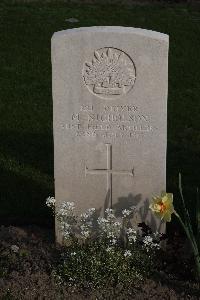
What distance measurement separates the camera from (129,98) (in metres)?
5.11

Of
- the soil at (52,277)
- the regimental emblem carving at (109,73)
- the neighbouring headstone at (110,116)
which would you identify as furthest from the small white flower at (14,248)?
the regimental emblem carving at (109,73)

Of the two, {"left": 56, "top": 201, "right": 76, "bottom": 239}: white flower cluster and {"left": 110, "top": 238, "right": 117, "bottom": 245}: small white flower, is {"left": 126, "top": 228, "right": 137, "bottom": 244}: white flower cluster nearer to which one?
{"left": 110, "top": 238, "right": 117, "bottom": 245}: small white flower

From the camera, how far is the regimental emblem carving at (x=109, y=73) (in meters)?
5.00

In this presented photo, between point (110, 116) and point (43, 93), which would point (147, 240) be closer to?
point (110, 116)

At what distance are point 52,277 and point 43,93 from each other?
18.1 ft

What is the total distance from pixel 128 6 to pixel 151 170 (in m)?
11.5

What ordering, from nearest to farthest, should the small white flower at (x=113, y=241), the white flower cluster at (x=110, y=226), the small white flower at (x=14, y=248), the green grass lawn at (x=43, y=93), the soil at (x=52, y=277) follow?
the soil at (x=52, y=277), the small white flower at (x=113, y=241), the white flower cluster at (x=110, y=226), the small white flower at (x=14, y=248), the green grass lawn at (x=43, y=93)

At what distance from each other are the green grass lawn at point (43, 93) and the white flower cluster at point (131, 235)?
3.75 feet

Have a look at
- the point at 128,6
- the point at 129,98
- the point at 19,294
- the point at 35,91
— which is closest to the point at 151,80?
the point at 129,98

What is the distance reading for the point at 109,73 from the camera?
5.07 meters

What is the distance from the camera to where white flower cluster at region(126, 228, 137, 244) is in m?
4.98

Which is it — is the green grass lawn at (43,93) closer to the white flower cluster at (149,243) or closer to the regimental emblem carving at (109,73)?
the white flower cluster at (149,243)

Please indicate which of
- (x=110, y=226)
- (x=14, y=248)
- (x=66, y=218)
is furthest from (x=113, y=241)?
(x=14, y=248)

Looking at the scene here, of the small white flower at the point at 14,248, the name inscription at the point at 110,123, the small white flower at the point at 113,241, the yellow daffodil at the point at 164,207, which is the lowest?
the small white flower at the point at 14,248
